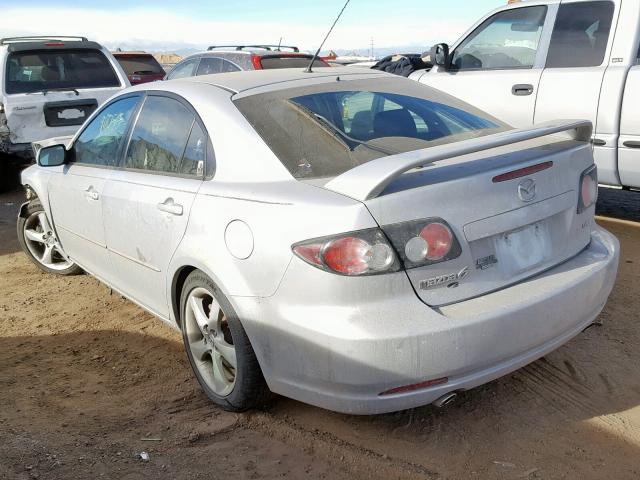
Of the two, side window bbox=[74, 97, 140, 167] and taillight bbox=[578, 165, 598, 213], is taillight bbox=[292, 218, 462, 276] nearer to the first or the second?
taillight bbox=[578, 165, 598, 213]

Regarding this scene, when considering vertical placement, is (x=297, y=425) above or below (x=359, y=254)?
below

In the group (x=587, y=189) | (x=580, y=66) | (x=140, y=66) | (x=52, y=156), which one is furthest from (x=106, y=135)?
(x=140, y=66)

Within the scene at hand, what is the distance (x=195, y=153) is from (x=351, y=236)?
123 cm

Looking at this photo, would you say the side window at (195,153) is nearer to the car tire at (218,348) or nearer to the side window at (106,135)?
the car tire at (218,348)

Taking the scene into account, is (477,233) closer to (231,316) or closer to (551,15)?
(231,316)

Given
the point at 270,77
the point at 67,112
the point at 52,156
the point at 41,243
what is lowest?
the point at 41,243

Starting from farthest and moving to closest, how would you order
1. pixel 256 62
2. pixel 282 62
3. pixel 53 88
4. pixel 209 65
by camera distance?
1. pixel 209 65
2. pixel 282 62
3. pixel 256 62
4. pixel 53 88

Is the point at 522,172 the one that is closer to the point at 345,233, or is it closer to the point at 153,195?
the point at 345,233

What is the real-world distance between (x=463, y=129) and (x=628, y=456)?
1.80 m

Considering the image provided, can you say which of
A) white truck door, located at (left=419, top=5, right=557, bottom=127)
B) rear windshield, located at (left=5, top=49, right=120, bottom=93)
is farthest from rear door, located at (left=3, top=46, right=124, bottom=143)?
white truck door, located at (left=419, top=5, right=557, bottom=127)

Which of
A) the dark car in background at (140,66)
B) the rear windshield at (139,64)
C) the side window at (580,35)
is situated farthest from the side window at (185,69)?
the side window at (580,35)

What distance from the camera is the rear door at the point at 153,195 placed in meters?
3.38

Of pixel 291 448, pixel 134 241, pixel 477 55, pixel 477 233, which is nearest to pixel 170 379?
pixel 134 241

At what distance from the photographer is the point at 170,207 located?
11.1 feet
